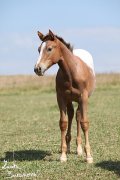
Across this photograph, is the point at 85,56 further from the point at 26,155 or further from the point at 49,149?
the point at 26,155

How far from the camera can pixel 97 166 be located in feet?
31.8

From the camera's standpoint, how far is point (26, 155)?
11617 millimetres

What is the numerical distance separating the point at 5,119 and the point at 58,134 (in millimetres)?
6243

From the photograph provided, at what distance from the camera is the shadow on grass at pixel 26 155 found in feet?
36.3

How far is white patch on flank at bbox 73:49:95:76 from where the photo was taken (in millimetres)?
11502

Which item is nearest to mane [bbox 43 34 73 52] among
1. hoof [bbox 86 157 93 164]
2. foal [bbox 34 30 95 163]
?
foal [bbox 34 30 95 163]

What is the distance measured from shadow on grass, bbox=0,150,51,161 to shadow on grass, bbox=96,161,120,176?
1702 millimetres

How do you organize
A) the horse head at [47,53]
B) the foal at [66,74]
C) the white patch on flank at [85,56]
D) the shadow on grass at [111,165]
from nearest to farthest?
1. the shadow on grass at [111,165]
2. the horse head at [47,53]
3. the foal at [66,74]
4. the white patch on flank at [85,56]

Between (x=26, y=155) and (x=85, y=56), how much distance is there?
277 cm

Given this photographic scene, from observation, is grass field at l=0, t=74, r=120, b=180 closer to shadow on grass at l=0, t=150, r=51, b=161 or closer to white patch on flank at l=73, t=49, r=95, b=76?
shadow on grass at l=0, t=150, r=51, b=161

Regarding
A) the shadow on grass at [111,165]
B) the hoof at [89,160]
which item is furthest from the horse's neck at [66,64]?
the shadow on grass at [111,165]

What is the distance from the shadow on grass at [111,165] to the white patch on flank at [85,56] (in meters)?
2.53

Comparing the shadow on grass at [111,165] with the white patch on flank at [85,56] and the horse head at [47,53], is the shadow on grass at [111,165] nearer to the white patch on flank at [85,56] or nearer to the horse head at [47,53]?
the horse head at [47,53]

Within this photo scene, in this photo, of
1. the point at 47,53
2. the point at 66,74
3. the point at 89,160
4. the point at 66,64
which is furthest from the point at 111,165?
the point at 47,53
